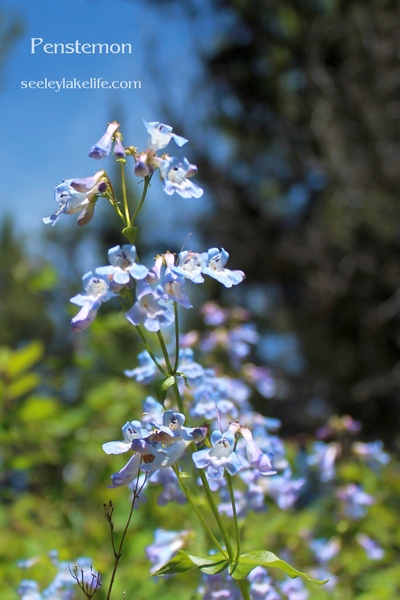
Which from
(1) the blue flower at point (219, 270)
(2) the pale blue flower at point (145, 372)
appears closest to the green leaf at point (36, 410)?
(2) the pale blue flower at point (145, 372)

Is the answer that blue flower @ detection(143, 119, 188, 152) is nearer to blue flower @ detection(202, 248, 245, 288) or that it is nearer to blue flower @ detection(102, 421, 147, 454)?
blue flower @ detection(202, 248, 245, 288)

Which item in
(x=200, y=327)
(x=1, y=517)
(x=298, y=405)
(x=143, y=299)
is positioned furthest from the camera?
(x=200, y=327)

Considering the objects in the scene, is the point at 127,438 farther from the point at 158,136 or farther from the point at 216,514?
the point at 158,136

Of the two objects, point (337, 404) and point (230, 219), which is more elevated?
point (230, 219)

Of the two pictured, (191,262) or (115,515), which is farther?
(115,515)

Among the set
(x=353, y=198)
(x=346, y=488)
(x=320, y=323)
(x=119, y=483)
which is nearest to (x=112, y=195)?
(x=119, y=483)

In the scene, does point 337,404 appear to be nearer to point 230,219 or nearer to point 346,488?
point 230,219

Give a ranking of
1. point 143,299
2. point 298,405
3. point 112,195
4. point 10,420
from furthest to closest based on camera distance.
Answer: point 298,405 < point 10,420 < point 112,195 < point 143,299

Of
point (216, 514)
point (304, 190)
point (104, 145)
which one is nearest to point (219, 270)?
point (104, 145)
